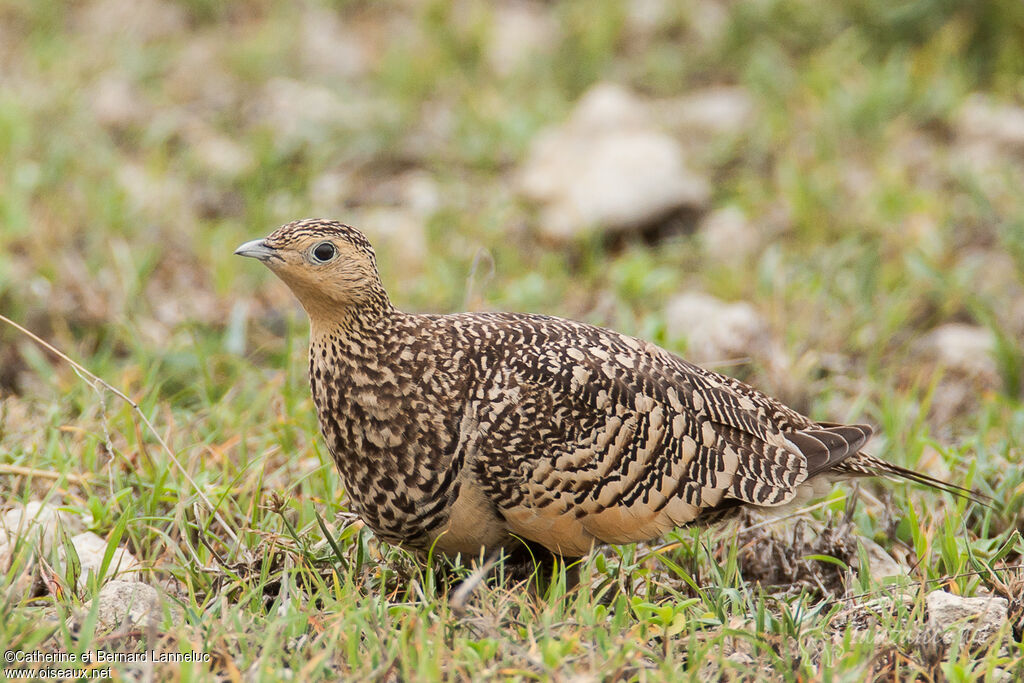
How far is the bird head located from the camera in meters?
3.29

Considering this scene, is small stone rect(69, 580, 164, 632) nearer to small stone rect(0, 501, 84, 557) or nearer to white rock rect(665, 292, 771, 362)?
small stone rect(0, 501, 84, 557)

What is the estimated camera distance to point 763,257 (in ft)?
21.0

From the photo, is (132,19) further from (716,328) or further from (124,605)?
(124,605)

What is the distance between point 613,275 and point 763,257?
0.93 m

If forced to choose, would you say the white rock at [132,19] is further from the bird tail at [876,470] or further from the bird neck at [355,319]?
the bird tail at [876,470]

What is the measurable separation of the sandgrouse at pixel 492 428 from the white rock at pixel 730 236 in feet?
10.2

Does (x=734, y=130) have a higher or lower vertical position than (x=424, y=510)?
higher

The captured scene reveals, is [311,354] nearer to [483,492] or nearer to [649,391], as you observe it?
[483,492]

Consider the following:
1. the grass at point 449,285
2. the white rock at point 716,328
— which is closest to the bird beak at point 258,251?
the grass at point 449,285

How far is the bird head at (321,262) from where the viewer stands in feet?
10.8

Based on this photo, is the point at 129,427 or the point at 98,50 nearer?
the point at 129,427

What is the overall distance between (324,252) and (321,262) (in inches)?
1.3

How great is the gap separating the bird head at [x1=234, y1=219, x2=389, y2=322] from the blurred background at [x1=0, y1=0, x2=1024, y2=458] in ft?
4.12

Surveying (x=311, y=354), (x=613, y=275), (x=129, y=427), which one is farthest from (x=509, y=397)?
(x=613, y=275)
